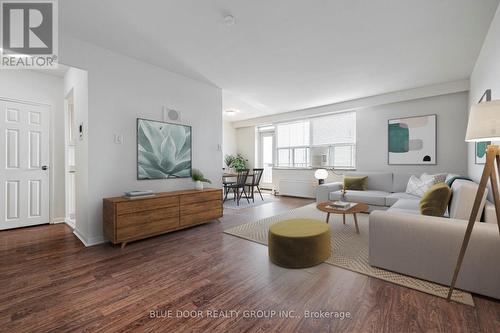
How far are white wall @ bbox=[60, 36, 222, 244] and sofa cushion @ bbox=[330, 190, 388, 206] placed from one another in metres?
3.02

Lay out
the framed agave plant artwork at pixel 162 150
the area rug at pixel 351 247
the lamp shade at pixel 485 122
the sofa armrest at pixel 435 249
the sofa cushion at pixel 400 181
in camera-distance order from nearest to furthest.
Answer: the lamp shade at pixel 485 122 < the sofa armrest at pixel 435 249 < the area rug at pixel 351 247 < the framed agave plant artwork at pixel 162 150 < the sofa cushion at pixel 400 181

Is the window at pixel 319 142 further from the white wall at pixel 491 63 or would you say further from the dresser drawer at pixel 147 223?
the dresser drawer at pixel 147 223

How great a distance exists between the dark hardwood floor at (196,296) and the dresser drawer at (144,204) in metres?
0.51

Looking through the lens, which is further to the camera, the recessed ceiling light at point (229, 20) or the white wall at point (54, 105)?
the white wall at point (54, 105)

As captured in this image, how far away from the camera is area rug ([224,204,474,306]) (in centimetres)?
187

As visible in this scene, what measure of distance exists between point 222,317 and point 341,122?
5.59 meters

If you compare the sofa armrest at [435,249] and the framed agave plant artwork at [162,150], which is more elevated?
the framed agave plant artwork at [162,150]

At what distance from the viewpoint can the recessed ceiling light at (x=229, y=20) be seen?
7.61 feet

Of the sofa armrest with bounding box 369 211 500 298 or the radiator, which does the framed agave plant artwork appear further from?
the radiator

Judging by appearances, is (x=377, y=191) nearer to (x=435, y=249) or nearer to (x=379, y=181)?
(x=379, y=181)

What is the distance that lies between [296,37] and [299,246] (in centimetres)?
245

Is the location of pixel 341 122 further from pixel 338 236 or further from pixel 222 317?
pixel 222 317

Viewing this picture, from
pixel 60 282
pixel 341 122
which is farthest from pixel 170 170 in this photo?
pixel 341 122

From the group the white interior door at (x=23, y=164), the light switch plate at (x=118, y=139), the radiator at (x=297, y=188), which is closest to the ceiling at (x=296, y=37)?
the light switch plate at (x=118, y=139)
